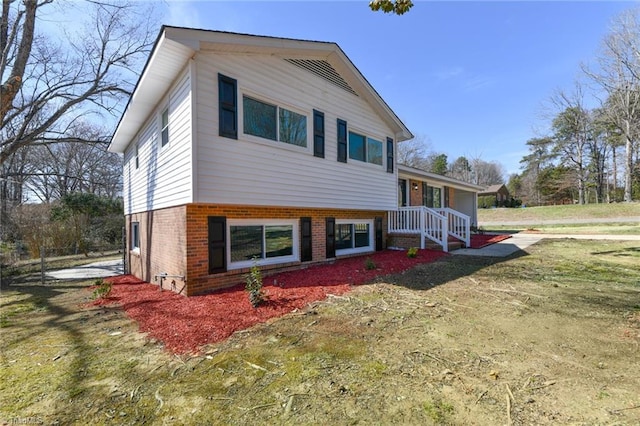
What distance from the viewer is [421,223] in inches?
412

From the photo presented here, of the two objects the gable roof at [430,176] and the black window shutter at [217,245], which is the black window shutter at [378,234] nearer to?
the gable roof at [430,176]

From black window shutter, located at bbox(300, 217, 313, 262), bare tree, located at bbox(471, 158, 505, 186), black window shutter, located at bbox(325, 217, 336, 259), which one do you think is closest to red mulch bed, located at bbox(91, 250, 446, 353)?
black window shutter, located at bbox(300, 217, 313, 262)

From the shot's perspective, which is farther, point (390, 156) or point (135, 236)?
point (390, 156)

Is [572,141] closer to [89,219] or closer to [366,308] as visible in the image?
[366,308]

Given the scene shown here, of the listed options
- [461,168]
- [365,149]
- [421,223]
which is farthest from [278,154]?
[461,168]

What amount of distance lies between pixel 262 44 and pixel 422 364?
7180 mm

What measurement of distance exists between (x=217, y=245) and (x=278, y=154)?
107 inches

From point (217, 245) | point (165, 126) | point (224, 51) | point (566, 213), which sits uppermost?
point (224, 51)

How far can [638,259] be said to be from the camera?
26.8 ft

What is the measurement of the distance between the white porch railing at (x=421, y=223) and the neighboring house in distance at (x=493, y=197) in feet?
142

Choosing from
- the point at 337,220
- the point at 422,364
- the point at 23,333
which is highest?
the point at 337,220

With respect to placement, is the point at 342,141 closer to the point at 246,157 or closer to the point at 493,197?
the point at 246,157

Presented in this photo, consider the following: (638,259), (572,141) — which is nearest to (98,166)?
(638,259)

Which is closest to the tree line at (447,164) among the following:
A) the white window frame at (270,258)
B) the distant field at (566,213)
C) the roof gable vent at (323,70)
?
the distant field at (566,213)
